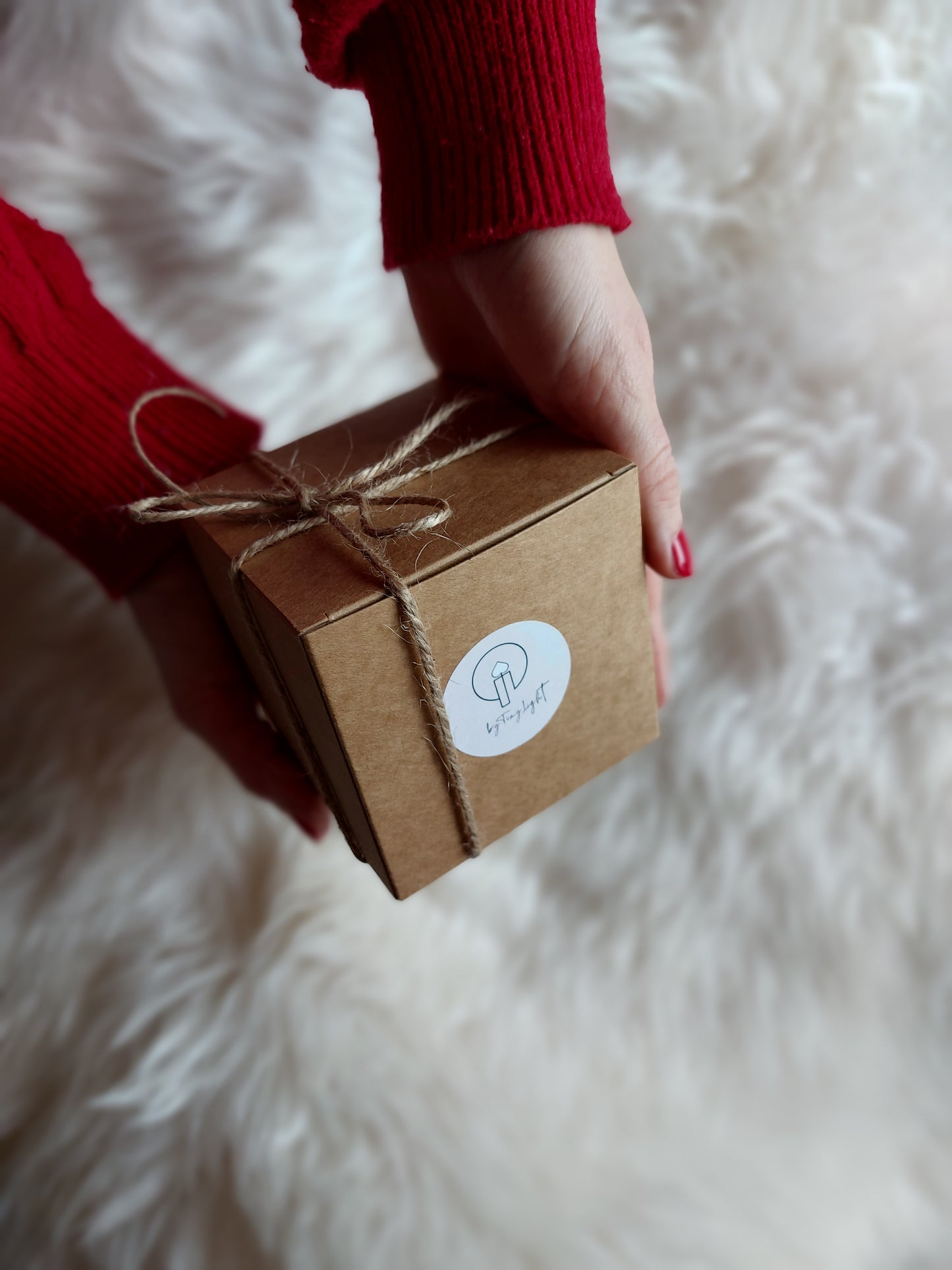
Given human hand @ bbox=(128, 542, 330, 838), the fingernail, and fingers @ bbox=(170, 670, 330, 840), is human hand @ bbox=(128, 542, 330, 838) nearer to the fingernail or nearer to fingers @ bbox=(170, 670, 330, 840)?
fingers @ bbox=(170, 670, 330, 840)

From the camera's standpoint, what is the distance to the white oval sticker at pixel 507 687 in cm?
42

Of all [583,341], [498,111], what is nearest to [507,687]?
[583,341]

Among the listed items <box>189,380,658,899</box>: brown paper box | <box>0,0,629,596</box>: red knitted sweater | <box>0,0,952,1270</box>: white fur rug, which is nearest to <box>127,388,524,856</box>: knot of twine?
<box>189,380,658,899</box>: brown paper box

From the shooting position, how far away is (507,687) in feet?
1.42

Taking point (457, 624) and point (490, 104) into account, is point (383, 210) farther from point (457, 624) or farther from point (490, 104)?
point (457, 624)

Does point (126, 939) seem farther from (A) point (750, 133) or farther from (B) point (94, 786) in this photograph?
(A) point (750, 133)

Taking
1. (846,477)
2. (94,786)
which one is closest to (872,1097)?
(846,477)

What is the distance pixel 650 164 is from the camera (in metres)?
0.73

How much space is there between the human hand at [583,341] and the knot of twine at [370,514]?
0.12 ft

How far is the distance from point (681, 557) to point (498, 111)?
0.24 metres

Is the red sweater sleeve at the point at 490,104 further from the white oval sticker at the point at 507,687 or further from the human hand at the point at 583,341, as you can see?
the white oval sticker at the point at 507,687

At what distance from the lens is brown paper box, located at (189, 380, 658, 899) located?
1.26 feet

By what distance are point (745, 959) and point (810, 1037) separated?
64 millimetres

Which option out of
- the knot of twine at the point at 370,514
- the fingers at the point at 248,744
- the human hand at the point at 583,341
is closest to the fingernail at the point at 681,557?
the human hand at the point at 583,341
